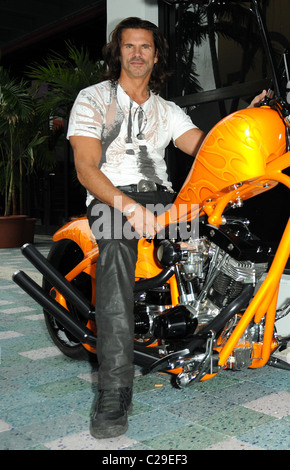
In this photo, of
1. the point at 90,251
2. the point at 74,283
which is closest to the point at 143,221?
the point at 90,251

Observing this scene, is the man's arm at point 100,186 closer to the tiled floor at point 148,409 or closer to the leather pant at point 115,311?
the leather pant at point 115,311

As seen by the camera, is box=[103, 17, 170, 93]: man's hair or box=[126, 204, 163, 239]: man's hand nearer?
box=[126, 204, 163, 239]: man's hand

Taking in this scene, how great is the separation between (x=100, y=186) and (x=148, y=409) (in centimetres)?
96

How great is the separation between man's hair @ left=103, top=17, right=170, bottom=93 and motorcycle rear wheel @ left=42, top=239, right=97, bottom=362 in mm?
943

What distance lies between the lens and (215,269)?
79.7 inches

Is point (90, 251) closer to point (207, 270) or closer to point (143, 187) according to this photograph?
point (143, 187)

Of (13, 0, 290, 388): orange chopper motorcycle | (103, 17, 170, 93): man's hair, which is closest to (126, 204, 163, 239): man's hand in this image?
(13, 0, 290, 388): orange chopper motorcycle

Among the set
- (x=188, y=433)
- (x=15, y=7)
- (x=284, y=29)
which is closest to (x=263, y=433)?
(x=188, y=433)

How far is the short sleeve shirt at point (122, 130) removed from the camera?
7.55 ft

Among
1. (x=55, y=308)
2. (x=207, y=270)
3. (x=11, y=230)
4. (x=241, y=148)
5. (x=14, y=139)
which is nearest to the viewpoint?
(x=241, y=148)

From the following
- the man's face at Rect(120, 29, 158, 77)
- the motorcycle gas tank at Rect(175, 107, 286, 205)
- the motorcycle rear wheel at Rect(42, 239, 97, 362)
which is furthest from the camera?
the motorcycle rear wheel at Rect(42, 239, 97, 362)

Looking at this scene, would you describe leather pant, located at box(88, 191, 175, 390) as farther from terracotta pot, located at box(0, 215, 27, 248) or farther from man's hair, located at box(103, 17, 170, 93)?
terracotta pot, located at box(0, 215, 27, 248)

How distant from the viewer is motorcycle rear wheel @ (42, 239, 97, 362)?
2785 mm

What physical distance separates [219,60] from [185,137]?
5.42 ft
